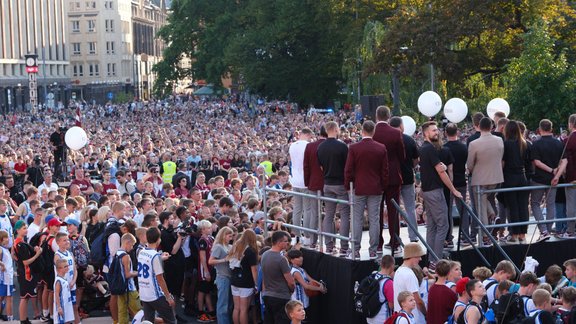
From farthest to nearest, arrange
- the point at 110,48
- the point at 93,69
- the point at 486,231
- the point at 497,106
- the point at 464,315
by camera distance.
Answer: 1. the point at 110,48
2. the point at 93,69
3. the point at 497,106
4. the point at 486,231
5. the point at 464,315

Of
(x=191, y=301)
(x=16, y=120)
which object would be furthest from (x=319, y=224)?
(x=16, y=120)

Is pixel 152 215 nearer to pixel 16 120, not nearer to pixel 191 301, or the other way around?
pixel 191 301

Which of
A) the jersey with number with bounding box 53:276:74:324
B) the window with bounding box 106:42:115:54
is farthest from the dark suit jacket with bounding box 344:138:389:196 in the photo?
the window with bounding box 106:42:115:54

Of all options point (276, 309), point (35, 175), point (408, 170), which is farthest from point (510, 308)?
point (35, 175)

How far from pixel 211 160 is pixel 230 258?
14.9 meters

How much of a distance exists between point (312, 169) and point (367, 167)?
1.43m

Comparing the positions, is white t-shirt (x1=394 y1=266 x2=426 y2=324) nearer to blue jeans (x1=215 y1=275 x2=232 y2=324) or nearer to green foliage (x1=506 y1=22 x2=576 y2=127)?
blue jeans (x1=215 y1=275 x2=232 y2=324)

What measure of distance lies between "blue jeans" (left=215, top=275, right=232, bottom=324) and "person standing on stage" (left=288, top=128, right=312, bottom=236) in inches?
53.7

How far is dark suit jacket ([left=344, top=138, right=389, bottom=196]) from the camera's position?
47.9 feet

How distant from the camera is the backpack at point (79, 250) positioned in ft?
57.7

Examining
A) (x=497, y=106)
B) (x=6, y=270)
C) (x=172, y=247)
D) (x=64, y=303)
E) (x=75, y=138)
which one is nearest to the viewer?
(x=64, y=303)

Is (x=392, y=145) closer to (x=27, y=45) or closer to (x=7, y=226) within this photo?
(x=7, y=226)

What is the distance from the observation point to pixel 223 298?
16.7 meters

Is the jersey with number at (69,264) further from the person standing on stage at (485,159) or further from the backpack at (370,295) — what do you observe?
the person standing on stage at (485,159)
